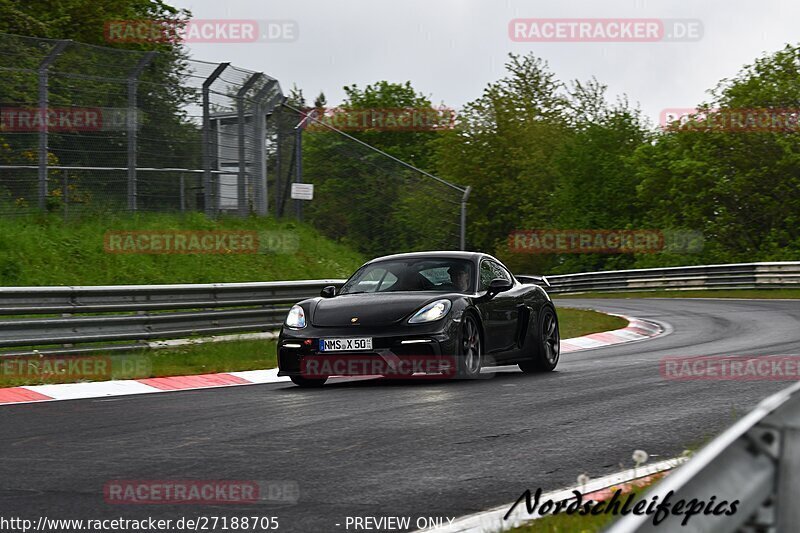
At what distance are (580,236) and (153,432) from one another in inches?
2089

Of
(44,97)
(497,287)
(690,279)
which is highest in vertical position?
(44,97)

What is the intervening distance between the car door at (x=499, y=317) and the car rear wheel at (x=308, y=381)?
65.1 inches

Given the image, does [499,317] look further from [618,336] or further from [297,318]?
[618,336]

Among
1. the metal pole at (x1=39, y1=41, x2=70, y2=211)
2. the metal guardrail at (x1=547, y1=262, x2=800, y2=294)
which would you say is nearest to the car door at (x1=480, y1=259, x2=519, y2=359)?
the metal pole at (x1=39, y1=41, x2=70, y2=211)

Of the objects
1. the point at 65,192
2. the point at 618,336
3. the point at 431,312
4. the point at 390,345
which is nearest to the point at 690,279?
the point at 618,336

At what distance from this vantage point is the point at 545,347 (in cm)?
1186

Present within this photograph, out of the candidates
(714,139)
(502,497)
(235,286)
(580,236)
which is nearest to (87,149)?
(235,286)

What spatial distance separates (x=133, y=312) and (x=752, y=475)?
12.1 meters

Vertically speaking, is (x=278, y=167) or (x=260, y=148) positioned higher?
(x=260, y=148)

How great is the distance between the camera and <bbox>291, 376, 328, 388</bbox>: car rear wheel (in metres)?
10.4

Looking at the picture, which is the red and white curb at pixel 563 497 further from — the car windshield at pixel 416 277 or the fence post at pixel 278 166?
the fence post at pixel 278 166

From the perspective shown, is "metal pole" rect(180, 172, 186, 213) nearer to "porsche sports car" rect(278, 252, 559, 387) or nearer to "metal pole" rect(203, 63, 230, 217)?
"metal pole" rect(203, 63, 230, 217)

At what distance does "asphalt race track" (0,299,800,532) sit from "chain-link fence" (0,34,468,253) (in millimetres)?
7412

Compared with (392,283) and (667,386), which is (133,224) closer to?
(392,283)
